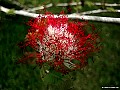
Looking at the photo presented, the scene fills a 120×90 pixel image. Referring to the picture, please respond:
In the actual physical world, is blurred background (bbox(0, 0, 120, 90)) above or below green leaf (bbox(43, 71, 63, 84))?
below

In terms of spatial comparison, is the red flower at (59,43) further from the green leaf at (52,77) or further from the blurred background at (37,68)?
the blurred background at (37,68)

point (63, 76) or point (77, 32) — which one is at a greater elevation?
point (77, 32)

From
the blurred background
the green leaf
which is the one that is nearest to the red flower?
the green leaf

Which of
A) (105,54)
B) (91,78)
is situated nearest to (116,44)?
(105,54)

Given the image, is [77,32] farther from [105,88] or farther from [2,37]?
[2,37]

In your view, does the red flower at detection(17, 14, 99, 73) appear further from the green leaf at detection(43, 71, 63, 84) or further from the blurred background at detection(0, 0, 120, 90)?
the blurred background at detection(0, 0, 120, 90)

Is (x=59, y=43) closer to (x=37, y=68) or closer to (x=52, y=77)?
(x=52, y=77)

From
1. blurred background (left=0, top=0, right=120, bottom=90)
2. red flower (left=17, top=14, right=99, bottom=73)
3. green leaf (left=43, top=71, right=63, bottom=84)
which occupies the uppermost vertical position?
red flower (left=17, top=14, right=99, bottom=73)

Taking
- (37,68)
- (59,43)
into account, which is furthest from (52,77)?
(37,68)
